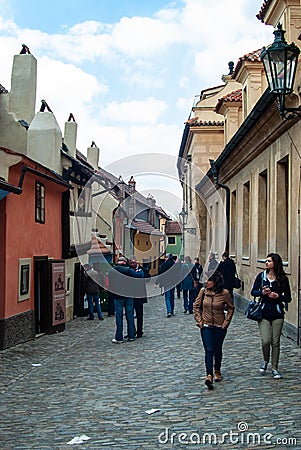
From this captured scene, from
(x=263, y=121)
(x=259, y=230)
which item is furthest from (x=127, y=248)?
(x=263, y=121)

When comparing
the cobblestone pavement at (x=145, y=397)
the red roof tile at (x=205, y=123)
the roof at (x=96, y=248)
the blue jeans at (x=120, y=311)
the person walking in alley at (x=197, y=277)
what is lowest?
the cobblestone pavement at (x=145, y=397)

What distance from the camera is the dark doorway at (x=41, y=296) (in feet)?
49.0

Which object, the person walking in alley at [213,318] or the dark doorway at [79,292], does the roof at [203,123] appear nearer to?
the dark doorway at [79,292]

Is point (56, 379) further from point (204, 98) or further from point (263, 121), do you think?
point (204, 98)

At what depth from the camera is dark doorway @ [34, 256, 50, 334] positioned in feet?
49.0

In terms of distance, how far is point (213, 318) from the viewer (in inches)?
332

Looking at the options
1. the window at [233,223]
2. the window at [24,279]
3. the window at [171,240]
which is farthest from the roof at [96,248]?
the window at [171,240]

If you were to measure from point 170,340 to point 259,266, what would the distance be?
3.89m

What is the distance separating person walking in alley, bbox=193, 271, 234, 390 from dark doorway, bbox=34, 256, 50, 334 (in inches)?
280

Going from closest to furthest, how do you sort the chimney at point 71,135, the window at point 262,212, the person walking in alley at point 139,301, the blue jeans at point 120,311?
the blue jeans at point 120,311, the person walking in alley at point 139,301, the window at point 262,212, the chimney at point 71,135

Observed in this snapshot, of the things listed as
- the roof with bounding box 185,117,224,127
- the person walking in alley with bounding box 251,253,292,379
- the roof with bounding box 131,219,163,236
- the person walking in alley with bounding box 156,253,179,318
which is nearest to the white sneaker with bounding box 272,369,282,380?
the person walking in alley with bounding box 251,253,292,379

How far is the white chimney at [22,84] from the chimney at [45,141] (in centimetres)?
64

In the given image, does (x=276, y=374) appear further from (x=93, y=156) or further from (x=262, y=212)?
(x=93, y=156)

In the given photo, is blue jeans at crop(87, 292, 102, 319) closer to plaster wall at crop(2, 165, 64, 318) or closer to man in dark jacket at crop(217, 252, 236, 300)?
plaster wall at crop(2, 165, 64, 318)
